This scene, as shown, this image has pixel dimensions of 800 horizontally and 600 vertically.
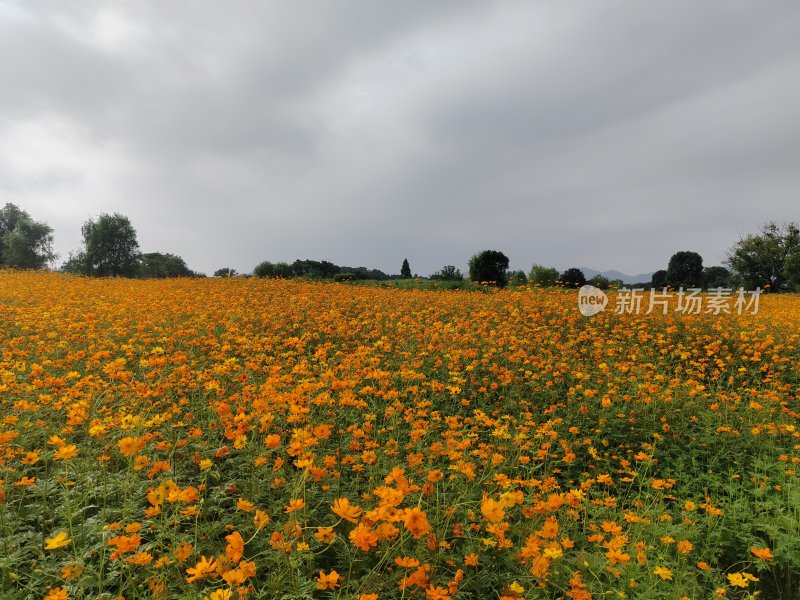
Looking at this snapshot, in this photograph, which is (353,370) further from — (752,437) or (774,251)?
(774,251)

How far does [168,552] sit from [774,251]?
4473 centimetres

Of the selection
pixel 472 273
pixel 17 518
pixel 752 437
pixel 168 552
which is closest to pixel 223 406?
pixel 168 552

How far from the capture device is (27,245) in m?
37.3

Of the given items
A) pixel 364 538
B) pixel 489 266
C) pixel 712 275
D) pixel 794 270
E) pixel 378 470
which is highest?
pixel 712 275

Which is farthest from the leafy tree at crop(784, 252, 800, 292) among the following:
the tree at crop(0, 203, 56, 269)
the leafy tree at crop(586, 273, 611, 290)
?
the tree at crop(0, 203, 56, 269)

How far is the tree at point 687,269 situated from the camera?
52500 millimetres

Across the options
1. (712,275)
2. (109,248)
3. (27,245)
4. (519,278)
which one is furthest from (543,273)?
(712,275)

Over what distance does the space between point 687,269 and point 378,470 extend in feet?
199

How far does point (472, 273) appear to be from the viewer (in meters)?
22.9

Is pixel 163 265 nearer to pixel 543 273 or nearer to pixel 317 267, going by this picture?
pixel 317 267

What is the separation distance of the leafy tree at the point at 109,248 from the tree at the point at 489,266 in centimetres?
2972

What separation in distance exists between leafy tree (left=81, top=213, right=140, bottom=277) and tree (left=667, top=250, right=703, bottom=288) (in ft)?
184

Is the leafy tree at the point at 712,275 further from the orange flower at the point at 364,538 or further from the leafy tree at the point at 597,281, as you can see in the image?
the orange flower at the point at 364,538

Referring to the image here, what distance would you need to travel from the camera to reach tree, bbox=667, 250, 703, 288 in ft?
172
